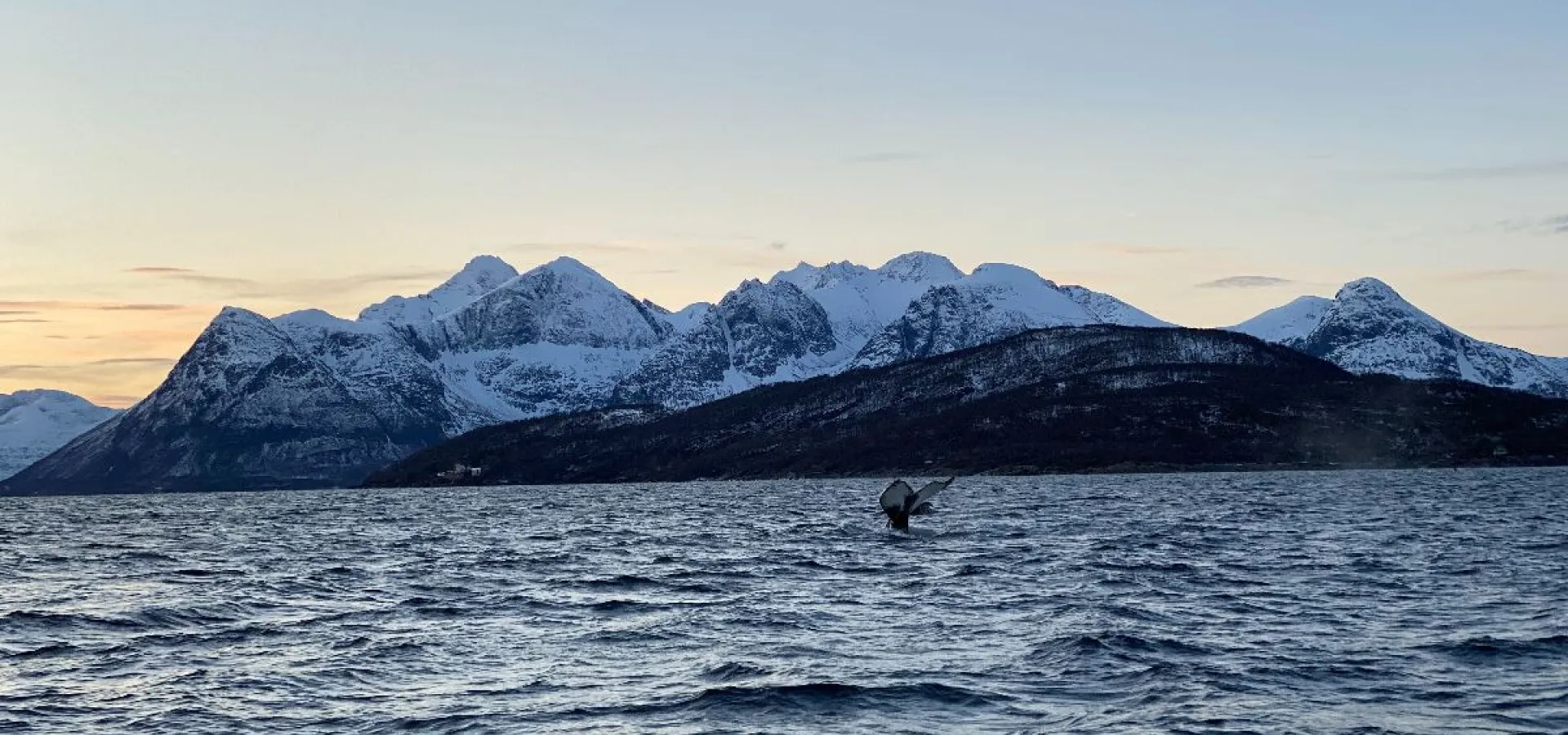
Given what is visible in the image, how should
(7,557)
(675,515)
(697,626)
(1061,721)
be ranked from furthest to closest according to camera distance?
(675,515) < (7,557) < (697,626) < (1061,721)

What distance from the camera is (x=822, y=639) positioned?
5512 centimetres

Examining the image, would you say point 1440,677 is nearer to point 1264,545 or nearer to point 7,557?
point 1264,545

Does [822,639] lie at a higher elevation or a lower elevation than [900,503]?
lower

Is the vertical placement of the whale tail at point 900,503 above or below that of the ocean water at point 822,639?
above

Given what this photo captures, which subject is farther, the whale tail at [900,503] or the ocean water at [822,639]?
the whale tail at [900,503]

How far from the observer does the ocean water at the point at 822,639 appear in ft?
135

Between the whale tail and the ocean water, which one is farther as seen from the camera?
the whale tail

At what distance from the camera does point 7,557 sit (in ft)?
383

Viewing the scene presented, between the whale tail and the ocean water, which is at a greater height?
the whale tail

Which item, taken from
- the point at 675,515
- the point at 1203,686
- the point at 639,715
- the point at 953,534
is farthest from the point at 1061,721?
the point at 675,515

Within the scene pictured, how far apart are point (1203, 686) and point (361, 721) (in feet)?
70.5

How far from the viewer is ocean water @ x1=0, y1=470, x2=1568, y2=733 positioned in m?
41.3

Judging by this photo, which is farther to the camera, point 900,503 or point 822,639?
point 900,503

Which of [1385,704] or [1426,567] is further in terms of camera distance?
[1426,567]
